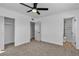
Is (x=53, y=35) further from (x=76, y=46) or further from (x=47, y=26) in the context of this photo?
(x=76, y=46)

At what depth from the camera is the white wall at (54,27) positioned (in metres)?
4.25

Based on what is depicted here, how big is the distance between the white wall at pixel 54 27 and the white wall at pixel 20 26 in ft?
4.72

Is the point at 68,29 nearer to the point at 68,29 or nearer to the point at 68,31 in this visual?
the point at 68,29

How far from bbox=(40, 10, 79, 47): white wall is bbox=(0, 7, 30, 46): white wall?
1438 millimetres

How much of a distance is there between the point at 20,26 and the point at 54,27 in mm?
2437

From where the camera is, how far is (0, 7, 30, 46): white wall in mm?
3911

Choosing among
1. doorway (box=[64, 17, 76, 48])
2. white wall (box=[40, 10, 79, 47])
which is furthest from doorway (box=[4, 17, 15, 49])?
doorway (box=[64, 17, 76, 48])

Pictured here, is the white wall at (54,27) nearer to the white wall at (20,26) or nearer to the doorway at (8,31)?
the white wall at (20,26)

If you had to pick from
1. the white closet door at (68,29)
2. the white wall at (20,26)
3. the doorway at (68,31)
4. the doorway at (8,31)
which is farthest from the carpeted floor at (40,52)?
the doorway at (8,31)

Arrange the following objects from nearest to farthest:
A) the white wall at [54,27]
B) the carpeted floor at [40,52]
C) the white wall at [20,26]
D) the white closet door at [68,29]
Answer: the carpeted floor at [40,52] → the white wall at [20,26] → the white wall at [54,27] → the white closet door at [68,29]

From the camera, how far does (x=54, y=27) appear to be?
4992 millimetres

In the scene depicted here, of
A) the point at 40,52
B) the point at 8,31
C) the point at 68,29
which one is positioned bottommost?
the point at 40,52

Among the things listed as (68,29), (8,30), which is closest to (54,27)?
(68,29)

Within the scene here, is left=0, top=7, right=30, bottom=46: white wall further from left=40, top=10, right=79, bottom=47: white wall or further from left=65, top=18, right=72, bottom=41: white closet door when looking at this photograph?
left=65, top=18, right=72, bottom=41: white closet door
